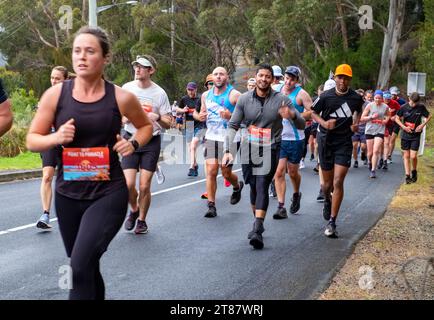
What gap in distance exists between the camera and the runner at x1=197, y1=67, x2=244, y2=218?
10.4m

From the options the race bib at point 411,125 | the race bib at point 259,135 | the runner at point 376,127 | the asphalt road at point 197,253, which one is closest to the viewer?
the asphalt road at point 197,253

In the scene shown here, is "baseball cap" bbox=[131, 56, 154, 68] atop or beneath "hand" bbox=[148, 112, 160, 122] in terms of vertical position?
atop

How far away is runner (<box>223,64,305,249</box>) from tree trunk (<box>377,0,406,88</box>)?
30041 millimetres

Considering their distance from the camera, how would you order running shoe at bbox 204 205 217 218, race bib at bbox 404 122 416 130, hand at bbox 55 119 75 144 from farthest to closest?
race bib at bbox 404 122 416 130 → running shoe at bbox 204 205 217 218 → hand at bbox 55 119 75 144

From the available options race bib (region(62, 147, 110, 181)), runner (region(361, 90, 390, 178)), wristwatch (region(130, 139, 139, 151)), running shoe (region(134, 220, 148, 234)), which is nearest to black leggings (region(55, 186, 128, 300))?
race bib (region(62, 147, 110, 181))

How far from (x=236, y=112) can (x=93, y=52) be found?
3.97 meters

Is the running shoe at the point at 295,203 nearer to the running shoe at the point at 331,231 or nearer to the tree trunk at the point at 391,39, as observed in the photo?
the running shoe at the point at 331,231

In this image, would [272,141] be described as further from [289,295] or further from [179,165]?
[179,165]

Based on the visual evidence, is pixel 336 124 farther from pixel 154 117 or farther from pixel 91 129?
pixel 91 129

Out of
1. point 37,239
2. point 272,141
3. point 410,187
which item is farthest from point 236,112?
point 410,187

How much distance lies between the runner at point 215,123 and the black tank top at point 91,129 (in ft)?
18.0

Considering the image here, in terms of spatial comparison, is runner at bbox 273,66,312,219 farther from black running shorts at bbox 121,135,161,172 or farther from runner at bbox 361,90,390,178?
runner at bbox 361,90,390,178

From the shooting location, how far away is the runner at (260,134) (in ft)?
27.5

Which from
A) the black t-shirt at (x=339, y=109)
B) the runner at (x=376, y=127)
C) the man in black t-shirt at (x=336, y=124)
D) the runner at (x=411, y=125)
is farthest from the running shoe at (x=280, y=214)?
the runner at (x=376, y=127)
